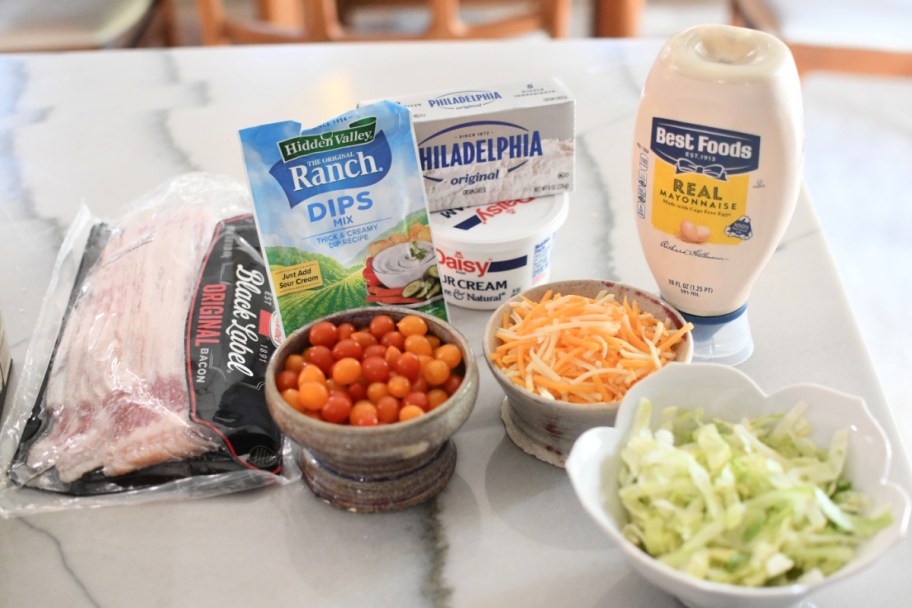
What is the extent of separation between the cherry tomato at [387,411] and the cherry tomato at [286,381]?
86mm

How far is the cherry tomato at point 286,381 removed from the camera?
839 millimetres

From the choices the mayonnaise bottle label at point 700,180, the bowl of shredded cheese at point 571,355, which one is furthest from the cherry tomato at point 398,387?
the mayonnaise bottle label at point 700,180

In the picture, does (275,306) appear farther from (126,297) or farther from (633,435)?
(633,435)

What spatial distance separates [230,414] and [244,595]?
182 millimetres

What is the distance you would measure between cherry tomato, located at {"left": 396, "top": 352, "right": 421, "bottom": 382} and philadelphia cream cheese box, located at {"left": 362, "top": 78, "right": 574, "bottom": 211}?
0.33 m

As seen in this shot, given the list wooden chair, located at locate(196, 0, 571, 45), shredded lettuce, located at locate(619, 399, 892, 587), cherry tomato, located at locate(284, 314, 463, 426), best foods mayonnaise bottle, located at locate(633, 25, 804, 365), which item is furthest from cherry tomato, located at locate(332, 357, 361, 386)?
wooden chair, located at locate(196, 0, 571, 45)

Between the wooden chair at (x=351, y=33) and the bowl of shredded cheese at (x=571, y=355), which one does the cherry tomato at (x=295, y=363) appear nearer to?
the bowl of shredded cheese at (x=571, y=355)

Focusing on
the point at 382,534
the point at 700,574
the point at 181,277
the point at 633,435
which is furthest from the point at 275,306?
the point at 700,574

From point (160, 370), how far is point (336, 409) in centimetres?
25

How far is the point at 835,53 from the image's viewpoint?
226 centimetres

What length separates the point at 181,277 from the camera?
1.07m

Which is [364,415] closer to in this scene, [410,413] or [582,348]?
[410,413]

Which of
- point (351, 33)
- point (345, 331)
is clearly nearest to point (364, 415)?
point (345, 331)

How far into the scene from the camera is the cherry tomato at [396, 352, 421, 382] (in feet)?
2.75
